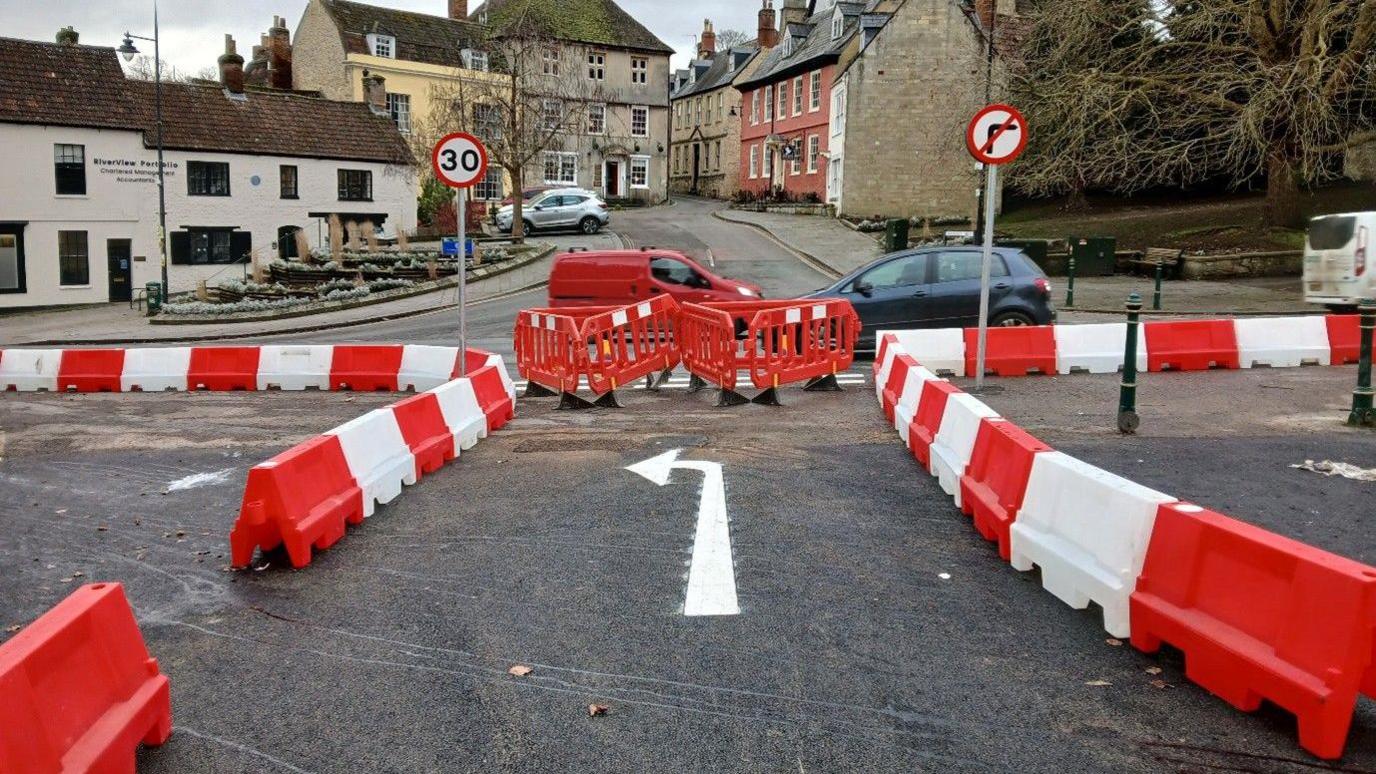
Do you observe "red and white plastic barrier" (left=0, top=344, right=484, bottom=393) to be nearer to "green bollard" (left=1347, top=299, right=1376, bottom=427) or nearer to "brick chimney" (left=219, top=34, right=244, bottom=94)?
"green bollard" (left=1347, top=299, right=1376, bottom=427)

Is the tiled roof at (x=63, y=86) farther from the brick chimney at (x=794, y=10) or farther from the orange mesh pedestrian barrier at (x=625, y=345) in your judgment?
the brick chimney at (x=794, y=10)

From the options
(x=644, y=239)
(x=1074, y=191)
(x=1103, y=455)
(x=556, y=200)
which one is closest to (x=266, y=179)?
(x=556, y=200)

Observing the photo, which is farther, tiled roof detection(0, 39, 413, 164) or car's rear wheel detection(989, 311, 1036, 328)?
tiled roof detection(0, 39, 413, 164)

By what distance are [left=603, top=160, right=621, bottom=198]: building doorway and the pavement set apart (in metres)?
57.2

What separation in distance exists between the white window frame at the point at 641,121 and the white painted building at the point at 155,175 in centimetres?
2032

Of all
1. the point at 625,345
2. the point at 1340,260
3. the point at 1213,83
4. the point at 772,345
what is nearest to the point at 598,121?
the point at 1213,83

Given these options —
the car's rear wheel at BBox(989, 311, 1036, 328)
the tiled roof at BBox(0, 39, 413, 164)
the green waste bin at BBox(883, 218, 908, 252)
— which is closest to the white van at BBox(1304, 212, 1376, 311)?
the car's rear wheel at BBox(989, 311, 1036, 328)

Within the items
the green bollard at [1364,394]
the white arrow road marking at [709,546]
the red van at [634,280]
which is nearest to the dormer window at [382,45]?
the red van at [634,280]

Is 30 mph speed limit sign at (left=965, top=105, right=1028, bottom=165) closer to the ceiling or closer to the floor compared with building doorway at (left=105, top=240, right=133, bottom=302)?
closer to the ceiling

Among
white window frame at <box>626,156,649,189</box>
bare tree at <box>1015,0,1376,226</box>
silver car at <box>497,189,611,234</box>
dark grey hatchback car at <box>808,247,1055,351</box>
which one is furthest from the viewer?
white window frame at <box>626,156,649,189</box>

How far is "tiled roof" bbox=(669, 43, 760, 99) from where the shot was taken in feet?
239

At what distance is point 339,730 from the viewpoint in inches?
165

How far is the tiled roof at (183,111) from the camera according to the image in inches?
1567

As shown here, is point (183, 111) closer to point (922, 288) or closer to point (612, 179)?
point (612, 179)
